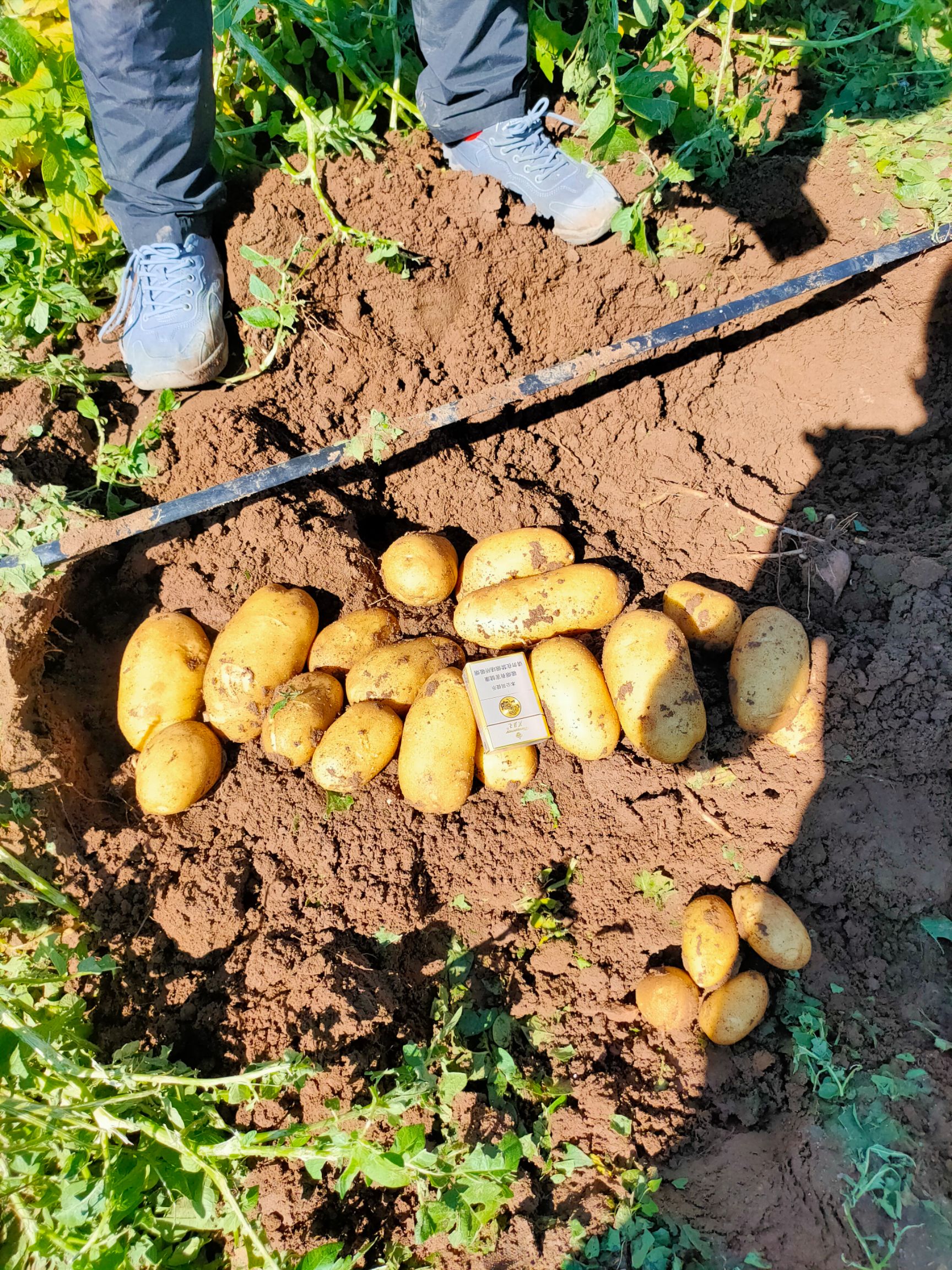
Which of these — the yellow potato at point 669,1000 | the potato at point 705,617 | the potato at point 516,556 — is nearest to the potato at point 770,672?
the potato at point 705,617

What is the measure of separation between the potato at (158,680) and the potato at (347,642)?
0.36 m

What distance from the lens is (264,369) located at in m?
2.33

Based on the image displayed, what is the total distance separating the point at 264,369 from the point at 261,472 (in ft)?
1.27

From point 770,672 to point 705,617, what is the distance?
250 millimetres

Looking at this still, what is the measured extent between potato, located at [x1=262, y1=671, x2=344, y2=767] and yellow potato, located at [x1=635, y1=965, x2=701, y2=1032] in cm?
110

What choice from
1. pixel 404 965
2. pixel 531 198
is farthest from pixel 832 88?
pixel 404 965

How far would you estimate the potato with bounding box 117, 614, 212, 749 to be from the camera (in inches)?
85.1

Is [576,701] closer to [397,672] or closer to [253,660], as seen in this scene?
[397,672]

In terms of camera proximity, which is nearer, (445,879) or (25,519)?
(445,879)

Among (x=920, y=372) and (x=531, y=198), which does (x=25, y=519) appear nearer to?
(x=531, y=198)

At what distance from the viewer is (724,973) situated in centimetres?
180

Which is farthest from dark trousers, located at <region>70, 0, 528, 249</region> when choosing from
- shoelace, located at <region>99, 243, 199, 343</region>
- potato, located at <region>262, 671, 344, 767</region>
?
potato, located at <region>262, 671, 344, 767</region>

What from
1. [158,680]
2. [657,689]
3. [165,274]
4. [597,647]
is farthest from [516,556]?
[165,274]

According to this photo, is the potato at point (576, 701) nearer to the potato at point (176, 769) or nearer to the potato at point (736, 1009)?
the potato at point (736, 1009)
